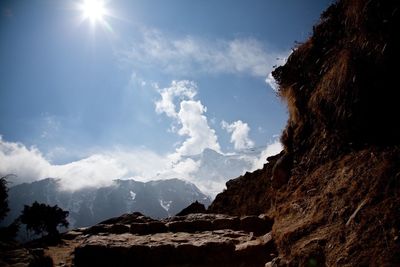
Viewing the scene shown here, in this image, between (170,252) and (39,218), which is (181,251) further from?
(39,218)

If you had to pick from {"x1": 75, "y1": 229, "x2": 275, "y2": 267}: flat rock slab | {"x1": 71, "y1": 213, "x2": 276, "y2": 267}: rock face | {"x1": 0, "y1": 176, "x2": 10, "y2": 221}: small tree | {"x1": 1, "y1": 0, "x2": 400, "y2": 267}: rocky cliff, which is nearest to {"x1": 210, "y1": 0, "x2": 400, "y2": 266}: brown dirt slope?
{"x1": 1, "y1": 0, "x2": 400, "y2": 267}: rocky cliff

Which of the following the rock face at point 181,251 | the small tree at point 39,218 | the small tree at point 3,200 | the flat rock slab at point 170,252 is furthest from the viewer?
the small tree at point 39,218

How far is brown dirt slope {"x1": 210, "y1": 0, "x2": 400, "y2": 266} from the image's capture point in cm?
496

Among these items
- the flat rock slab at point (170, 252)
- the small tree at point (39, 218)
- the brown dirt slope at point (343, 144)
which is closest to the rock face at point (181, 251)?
the flat rock slab at point (170, 252)

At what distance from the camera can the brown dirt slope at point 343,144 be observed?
16.3 feet

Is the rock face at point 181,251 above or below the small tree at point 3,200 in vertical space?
below

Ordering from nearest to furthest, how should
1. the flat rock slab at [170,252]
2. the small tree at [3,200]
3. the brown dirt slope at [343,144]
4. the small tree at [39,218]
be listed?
the brown dirt slope at [343,144] → the flat rock slab at [170,252] → the small tree at [3,200] → the small tree at [39,218]

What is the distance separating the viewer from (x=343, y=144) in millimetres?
7168

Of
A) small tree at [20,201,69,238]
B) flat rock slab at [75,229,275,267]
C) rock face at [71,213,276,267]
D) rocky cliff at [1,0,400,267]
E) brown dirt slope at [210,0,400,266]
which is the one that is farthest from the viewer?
small tree at [20,201,69,238]

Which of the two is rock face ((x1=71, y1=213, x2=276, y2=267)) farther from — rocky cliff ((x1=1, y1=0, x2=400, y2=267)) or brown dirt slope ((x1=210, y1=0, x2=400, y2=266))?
brown dirt slope ((x1=210, y1=0, x2=400, y2=266))

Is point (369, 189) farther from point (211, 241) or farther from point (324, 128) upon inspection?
point (211, 241)

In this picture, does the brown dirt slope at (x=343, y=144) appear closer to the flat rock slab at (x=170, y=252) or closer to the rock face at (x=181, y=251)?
the rock face at (x=181, y=251)

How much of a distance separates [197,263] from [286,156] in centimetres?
437

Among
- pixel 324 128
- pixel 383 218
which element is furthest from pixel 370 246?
pixel 324 128
